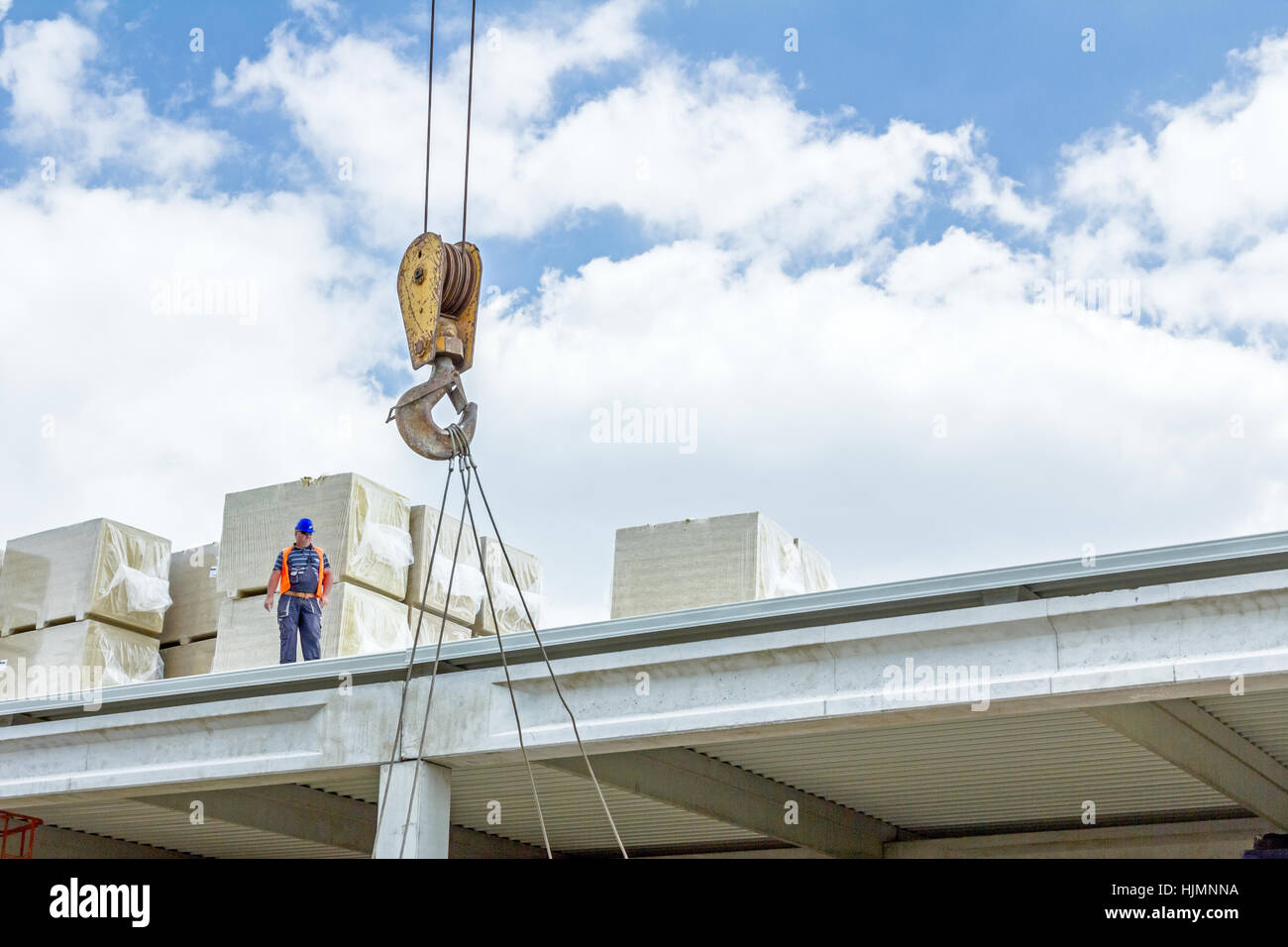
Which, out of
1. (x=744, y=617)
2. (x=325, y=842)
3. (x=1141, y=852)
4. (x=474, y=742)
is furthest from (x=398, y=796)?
(x=1141, y=852)

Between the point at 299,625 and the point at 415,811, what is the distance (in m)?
3.31

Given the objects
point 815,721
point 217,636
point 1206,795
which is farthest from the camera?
point 217,636

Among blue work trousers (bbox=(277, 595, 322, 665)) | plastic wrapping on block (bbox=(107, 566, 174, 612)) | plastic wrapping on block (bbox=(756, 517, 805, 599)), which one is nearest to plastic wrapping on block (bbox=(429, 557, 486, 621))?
blue work trousers (bbox=(277, 595, 322, 665))

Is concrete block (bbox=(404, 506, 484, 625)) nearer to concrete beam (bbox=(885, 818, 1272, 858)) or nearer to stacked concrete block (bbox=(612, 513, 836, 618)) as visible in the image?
stacked concrete block (bbox=(612, 513, 836, 618))

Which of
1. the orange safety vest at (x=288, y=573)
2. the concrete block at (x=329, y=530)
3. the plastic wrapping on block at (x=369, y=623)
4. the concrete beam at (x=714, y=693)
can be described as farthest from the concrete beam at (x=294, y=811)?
the concrete block at (x=329, y=530)

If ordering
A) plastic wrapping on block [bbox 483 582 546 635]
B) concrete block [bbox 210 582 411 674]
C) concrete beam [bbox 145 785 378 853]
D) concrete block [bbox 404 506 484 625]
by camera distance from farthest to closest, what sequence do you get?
plastic wrapping on block [bbox 483 582 546 635]
concrete block [bbox 404 506 484 625]
concrete block [bbox 210 582 411 674]
concrete beam [bbox 145 785 378 853]

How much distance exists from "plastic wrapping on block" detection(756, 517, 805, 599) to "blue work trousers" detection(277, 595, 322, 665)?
3353 mm

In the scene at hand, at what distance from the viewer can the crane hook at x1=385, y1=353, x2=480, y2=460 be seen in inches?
301

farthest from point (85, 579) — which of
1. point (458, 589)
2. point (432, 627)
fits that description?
point (458, 589)

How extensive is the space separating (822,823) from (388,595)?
13.0ft

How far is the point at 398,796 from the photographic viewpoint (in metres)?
8.51

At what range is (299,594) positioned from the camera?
37.0 feet
